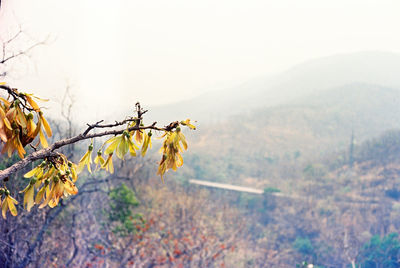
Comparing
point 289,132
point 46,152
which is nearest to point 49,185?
point 46,152

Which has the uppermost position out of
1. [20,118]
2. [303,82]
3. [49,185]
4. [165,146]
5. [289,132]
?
[303,82]

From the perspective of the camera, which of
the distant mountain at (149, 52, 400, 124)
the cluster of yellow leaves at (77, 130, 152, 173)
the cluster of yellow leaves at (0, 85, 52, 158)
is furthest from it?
the distant mountain at (149, 52, 400, 124)

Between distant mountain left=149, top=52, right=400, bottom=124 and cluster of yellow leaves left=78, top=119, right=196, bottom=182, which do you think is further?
distant mountain left=149, top=52, right=400, bottom=124

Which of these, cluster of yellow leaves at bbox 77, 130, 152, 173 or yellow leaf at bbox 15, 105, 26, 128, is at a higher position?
yellow leaf at bbox 15, 105, 26, 128

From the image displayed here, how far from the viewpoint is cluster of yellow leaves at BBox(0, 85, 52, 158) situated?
973 mm

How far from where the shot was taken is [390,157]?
67.5 ft

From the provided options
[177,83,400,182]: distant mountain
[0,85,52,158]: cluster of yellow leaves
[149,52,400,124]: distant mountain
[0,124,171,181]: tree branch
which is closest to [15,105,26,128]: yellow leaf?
[0,85,52,158]: cluster of yellow leaves

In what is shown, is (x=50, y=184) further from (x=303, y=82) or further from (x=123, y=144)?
Result: (x=303, y=82)

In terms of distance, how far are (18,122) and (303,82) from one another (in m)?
69.3

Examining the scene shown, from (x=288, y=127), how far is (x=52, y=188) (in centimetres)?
3719

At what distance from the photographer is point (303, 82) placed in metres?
66.6

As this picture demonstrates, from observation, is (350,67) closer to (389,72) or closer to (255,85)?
(389,72)

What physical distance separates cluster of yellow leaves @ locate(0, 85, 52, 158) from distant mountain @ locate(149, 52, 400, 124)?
160ft

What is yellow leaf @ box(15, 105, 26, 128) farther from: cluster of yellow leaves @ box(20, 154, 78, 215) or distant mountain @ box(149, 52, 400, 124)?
distant mountain @ box(149, 52, 400, 124)
